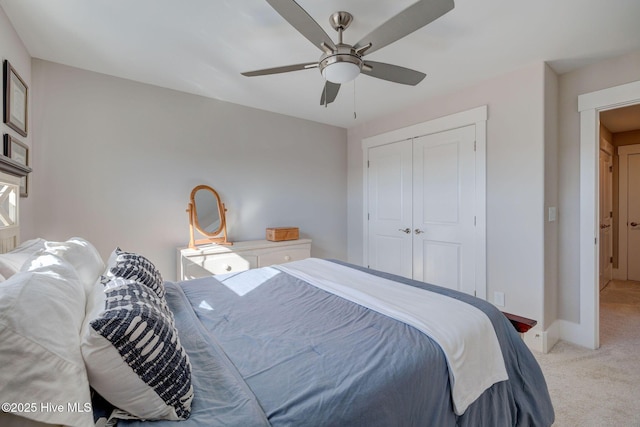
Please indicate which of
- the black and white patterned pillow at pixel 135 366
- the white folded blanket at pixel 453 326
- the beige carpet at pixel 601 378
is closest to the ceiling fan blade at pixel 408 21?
the white folded blanket at pixel 453 326

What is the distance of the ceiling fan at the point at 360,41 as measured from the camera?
1280 mm

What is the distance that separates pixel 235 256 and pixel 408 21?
2375mm

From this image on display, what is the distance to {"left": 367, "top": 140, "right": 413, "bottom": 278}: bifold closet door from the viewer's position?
11.2 ft

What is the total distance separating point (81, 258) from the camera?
1413 mm

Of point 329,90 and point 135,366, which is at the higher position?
point 329,90

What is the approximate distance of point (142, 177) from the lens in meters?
2.67

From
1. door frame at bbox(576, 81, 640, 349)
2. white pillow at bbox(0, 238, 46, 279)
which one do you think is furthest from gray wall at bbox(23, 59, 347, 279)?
door frame at bbox(576, 81, 640, 349)

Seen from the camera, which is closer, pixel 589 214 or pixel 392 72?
pixel 392 72

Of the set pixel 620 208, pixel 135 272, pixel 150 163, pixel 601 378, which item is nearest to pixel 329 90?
pixel 135 272

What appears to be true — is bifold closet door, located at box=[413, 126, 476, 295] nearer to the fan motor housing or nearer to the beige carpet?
the beige carpet

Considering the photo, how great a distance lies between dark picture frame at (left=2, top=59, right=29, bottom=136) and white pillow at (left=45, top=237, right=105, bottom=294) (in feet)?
3.20

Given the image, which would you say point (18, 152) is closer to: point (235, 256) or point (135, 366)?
point (235, 256)

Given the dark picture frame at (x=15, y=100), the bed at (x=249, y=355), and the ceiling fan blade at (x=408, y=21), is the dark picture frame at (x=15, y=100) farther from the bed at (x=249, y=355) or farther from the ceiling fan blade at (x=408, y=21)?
the ceiling fan blade at (x=408, y=21)

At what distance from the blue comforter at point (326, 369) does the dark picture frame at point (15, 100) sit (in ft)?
5.10
